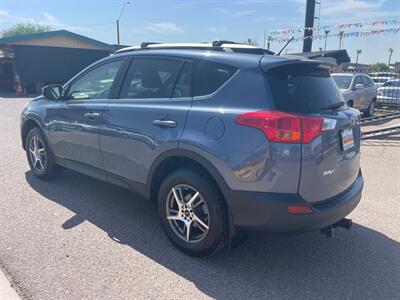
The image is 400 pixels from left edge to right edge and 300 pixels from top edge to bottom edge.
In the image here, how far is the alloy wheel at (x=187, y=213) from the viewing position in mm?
3170

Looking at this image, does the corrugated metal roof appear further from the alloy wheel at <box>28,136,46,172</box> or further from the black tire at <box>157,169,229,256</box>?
the black tire at <box>157,169,229,256</box>

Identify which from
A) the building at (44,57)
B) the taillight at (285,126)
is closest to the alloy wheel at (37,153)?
the taillight at (285,126)

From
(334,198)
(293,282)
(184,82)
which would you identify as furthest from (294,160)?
(184,82)

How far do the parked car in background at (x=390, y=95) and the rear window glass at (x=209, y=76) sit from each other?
49.0 ft

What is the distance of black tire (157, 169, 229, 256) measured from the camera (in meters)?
3.00

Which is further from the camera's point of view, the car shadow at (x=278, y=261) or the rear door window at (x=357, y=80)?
the rear door window at (x=357, y=80)

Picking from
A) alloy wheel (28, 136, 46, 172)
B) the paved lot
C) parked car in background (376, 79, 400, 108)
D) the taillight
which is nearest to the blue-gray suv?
the taillight

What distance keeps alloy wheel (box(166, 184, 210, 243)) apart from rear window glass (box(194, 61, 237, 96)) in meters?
0.85

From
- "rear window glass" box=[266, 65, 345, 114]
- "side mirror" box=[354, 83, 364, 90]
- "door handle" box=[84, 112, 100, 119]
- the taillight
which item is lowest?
"side mirror" box=[354, 83, 364, 90]

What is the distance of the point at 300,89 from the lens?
2951 millimetres

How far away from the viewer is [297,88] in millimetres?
2939

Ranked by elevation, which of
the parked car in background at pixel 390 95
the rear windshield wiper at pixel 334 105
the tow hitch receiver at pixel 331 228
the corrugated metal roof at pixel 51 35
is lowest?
the parked car in background at pixel 390 95

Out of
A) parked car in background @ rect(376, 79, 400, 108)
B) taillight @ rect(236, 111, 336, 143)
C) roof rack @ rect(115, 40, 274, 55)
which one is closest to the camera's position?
taillight @ rect(236, 111, 336, 143)

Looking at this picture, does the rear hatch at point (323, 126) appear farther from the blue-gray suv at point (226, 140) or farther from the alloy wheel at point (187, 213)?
the alloy wheel at point (187, 213)
